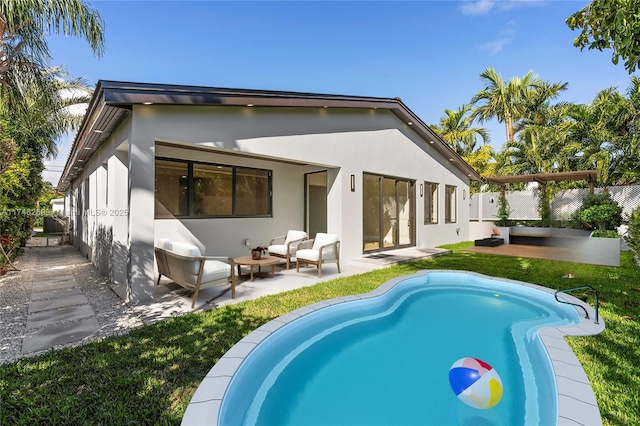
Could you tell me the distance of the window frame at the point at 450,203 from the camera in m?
15.3

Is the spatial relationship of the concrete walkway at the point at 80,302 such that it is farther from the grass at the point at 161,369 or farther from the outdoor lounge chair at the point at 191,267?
the grass at the point at 161,369

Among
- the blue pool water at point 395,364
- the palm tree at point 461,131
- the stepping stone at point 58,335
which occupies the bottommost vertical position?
the blue pool water at point 395,364

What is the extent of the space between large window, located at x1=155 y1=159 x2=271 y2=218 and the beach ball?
7522 mm

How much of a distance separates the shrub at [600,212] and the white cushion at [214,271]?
16354 mm

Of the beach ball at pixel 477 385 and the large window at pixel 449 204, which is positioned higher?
the large window at pixel 449 204

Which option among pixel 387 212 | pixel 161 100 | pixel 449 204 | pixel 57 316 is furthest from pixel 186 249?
pixel 449 204

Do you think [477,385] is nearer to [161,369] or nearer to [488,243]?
[161,369]

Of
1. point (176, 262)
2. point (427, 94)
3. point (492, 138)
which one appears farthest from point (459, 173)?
point (176, 262)

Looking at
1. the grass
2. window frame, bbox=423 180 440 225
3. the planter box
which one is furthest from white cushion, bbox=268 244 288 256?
the planter box

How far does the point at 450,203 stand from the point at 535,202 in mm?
6514

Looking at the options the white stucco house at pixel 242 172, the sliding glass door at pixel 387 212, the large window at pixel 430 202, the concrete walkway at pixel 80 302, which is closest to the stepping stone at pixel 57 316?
the concrete walkway at pixel 80 302

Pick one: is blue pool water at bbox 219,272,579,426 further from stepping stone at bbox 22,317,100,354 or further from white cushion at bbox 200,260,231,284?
stepping stone at bbox 22,317,100,354

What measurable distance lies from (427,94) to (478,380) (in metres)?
17.4

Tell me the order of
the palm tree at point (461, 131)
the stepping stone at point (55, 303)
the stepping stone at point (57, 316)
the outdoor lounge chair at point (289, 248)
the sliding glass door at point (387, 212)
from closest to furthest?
the stepping stone at point (57, 316), the stepping stone at point (55, 303), the outdoor lounge chair at point (289, 248), the sliding glass door at point (387, 212), the palm tree at point (461, 131)
